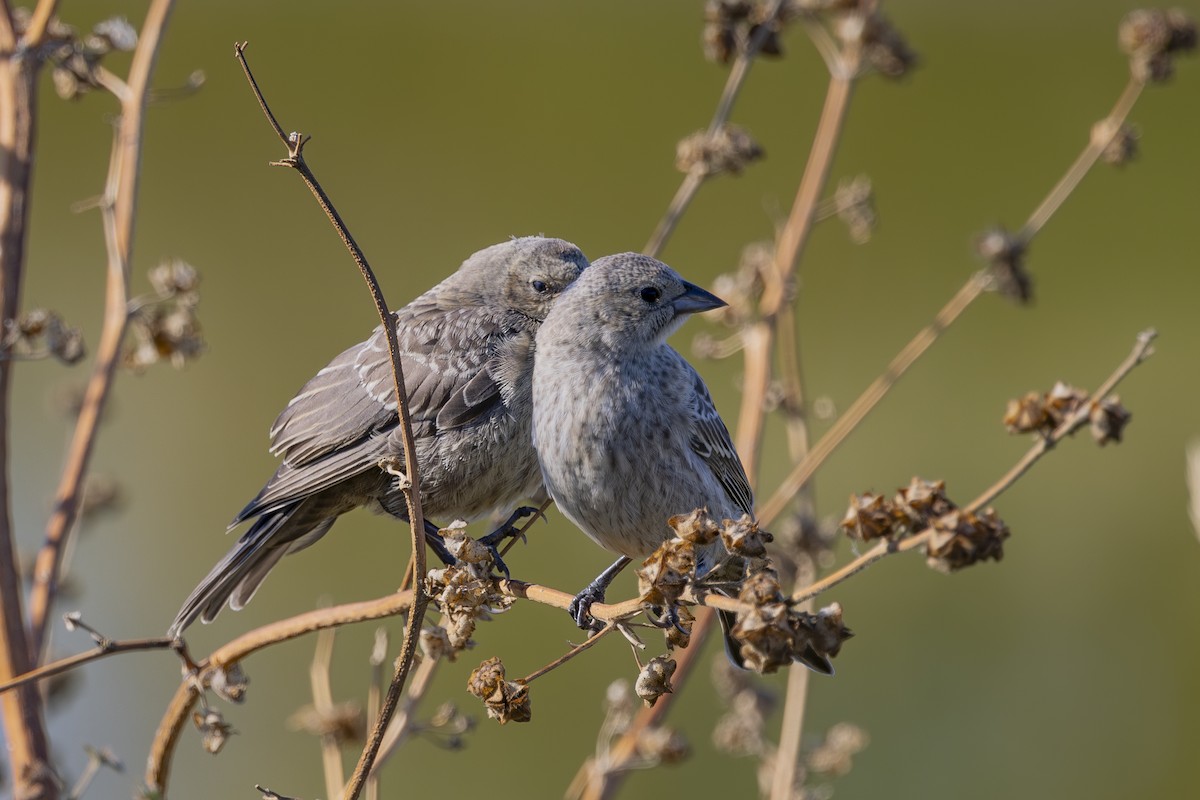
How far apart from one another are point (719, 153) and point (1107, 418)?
118cm

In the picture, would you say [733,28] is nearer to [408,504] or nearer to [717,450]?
[717,450]

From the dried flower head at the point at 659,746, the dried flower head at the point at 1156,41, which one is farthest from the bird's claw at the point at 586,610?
the dried flower head at the point at 1156,41

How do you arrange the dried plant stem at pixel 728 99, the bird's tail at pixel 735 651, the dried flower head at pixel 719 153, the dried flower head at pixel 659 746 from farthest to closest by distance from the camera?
1. the dried flower head at pixel 719 153
2. the dried plant stem at pixel 728 99
3. the dried flower head at pixel 659 746
4. the bird's tail at pixel 735 651

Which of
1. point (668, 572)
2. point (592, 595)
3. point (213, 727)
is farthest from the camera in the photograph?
point (592, 595)

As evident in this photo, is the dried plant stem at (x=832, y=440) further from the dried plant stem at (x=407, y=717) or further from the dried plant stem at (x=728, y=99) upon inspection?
the dried plant stem at (x=407, y=717)

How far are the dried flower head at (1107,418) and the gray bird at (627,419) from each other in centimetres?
78

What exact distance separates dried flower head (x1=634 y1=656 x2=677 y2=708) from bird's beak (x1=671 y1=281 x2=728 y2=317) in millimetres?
995

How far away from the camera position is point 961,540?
1.17m

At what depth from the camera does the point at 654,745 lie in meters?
2.13

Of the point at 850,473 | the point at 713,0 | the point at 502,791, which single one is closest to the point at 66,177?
the point at 502,791

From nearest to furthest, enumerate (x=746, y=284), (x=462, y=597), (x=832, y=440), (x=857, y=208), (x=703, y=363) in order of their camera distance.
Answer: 1. (x=462, y=597)
2. (x=832, y=440)
3. (x=746, y=284)
4. (x=857, y=208)
5. (x=703, y=363)

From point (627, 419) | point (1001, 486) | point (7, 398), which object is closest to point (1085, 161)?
point (627, 419)

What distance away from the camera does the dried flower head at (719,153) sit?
2.38 metres

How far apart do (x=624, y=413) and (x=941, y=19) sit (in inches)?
224
